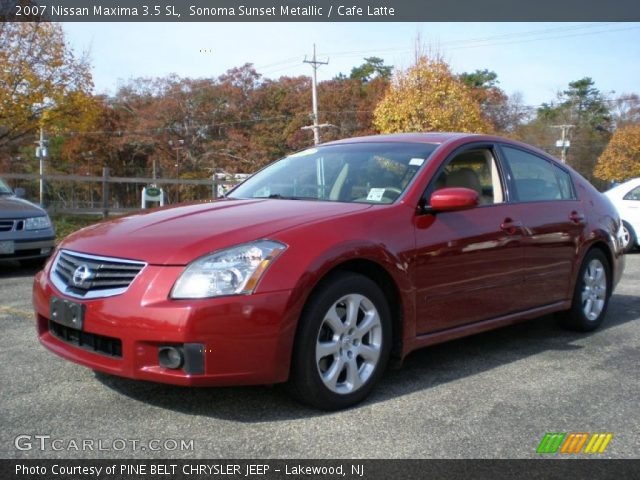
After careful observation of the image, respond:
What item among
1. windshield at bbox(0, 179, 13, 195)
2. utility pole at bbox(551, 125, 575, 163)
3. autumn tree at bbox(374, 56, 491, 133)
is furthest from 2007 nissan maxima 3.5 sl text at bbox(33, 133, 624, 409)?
utility pole at bbox(551, 125, 575, 163)

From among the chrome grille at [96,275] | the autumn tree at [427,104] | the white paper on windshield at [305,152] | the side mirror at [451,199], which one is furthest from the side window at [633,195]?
the chrome grille at [96,275]

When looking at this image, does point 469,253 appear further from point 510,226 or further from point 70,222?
point 70,222

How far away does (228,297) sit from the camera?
302 centimetres

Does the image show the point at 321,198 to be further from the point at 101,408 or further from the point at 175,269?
the point at 101,408

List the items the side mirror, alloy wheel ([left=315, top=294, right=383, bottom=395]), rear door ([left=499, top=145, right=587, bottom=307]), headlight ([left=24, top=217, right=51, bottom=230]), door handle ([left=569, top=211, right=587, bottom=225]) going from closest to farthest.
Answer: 1. alloy wheel ([left=315, top=294, right=383, bottom=395])
2. the side mirror
3. rear door ([left=499, top=145, right=587, bottom=307])
4. door handle ([left=569, top=211, right=587, bottom=225])
5. headlight ([left=24, top=217, right=51, bottom=230])

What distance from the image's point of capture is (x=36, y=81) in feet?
47.7

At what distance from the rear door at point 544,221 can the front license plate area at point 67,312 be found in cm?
288

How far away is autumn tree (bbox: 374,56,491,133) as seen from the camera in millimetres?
21062

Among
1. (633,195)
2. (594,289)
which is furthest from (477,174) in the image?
(633,195)

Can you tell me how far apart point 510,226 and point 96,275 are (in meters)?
2.66

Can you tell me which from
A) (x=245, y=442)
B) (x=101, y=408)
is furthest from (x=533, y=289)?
(x=101, y=408)

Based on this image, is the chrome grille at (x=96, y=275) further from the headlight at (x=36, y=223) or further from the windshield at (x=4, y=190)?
the windshield at (x=4, y=190)

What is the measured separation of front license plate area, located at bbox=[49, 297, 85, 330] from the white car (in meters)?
10.8

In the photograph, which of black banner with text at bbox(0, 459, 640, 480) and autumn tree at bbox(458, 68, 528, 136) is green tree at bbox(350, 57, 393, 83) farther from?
black banner with text at bbox(0, 459, 640, 480)
